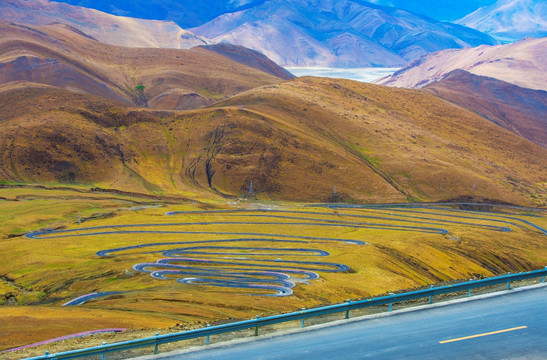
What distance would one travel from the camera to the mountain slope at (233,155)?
15588 cm

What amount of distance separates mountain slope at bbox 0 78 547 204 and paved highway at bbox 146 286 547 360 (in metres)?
124

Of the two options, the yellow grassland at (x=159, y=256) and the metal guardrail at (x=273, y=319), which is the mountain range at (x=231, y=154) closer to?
the yellow grassland at (x=159, y=256)

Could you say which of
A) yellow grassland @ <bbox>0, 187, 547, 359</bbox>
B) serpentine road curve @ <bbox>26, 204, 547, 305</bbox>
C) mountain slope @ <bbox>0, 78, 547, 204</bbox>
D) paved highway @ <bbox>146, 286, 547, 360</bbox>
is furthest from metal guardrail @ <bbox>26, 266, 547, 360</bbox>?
mountain slope @ <bbox>0, 78, 547, 204</bbox>

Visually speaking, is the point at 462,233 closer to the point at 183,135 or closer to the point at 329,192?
→ the point at 329,192

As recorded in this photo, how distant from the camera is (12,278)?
72875 mm

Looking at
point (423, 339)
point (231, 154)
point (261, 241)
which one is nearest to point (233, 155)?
point (231, 154)

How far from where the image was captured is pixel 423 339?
86.0 feet

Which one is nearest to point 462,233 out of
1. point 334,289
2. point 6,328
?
point 334,289

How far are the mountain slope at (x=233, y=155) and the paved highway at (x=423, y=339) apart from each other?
12395cm

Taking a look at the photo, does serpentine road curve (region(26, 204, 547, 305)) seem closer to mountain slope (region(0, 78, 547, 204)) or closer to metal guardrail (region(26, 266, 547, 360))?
mountain slope (region(0, 78, 547, 204))

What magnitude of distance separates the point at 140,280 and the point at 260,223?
50.3 metres

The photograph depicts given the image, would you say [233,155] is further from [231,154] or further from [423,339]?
[423,339]

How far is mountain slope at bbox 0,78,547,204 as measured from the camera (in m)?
156

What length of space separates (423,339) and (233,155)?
144 m
